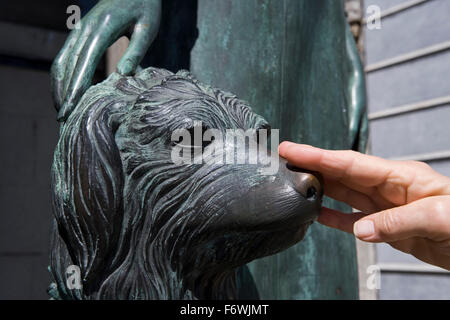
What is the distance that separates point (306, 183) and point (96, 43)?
46 centimetres

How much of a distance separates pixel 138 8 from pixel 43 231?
2067 mm

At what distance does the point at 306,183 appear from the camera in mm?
853

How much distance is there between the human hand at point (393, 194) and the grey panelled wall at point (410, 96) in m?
3.47

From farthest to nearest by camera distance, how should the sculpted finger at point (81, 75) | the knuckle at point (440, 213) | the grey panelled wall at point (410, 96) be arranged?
1. the grey panelled wall at point (410, 96)
2. the sculpted finger at point (81, 75)
3. the knuckle at point (440, 213)

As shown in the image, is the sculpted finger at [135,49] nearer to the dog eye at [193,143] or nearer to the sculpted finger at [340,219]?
the dog eye at [193,143]

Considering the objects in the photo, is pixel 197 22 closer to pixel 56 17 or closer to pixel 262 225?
pixel 262 225

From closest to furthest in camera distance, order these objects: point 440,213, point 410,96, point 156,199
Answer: point 440,213, point 156,199, point 410,96

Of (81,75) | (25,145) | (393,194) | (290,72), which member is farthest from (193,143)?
(25,145)

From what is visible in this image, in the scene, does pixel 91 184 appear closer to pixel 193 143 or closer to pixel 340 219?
pixel 193 143

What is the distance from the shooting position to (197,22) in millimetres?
1194

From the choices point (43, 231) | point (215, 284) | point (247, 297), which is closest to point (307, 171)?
point (215, 284)

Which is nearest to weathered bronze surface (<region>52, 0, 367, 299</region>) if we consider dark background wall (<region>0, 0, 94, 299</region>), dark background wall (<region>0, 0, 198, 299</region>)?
dark background wall (<region>0, 0, 198, 299</region>)

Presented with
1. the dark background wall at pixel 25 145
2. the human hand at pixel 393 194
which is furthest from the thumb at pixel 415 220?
the dark background wall at pixel 25 145

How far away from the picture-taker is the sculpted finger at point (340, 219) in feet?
3.33
